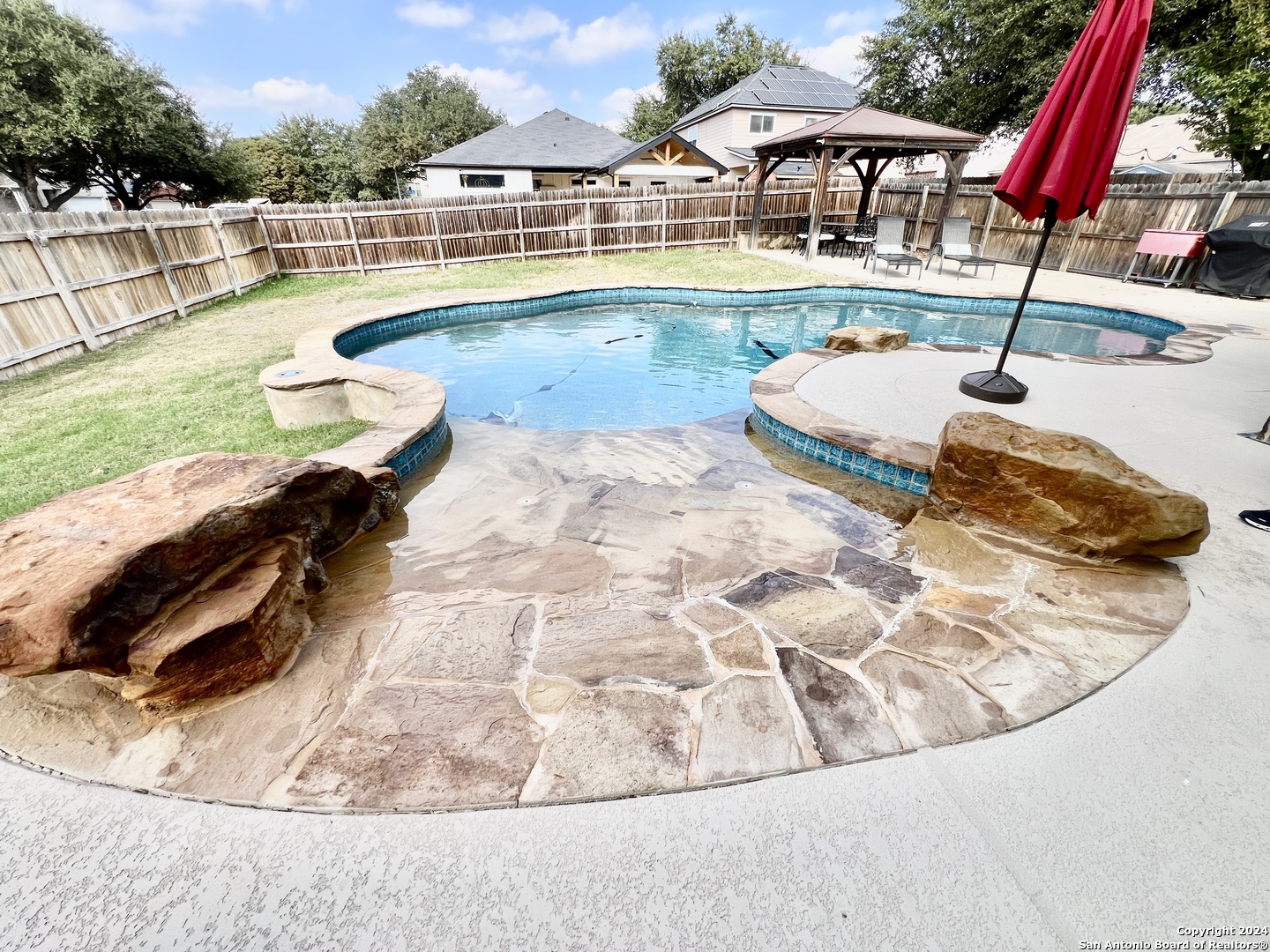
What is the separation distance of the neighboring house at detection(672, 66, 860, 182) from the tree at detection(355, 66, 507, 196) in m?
14.2

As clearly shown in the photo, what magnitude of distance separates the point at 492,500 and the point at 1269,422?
17.3 feet

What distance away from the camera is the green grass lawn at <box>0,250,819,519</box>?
3832 millimetres

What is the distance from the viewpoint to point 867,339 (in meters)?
5.89

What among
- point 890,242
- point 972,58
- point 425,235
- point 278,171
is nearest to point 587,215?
point 425,235

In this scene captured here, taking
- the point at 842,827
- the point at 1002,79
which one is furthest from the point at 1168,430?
the point at 1002,79

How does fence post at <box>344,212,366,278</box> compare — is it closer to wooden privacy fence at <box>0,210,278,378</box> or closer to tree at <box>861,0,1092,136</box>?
wooden privacy fence at <box>0,210,278,378</box>

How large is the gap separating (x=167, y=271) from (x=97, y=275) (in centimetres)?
154

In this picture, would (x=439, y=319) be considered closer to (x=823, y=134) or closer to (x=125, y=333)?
(x=125, y=333)

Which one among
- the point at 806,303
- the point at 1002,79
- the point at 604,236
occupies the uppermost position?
the point at 1002,79

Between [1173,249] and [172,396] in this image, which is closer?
[172,396]

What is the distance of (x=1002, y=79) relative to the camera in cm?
1881

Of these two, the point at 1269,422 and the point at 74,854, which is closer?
the point at 74,854

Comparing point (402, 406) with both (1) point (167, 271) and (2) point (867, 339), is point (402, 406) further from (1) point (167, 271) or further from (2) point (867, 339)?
(1) point (167, 271)

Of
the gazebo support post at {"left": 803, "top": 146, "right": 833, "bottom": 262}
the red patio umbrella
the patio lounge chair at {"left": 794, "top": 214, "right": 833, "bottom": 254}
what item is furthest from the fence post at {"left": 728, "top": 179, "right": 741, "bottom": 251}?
the red patio umbrella
